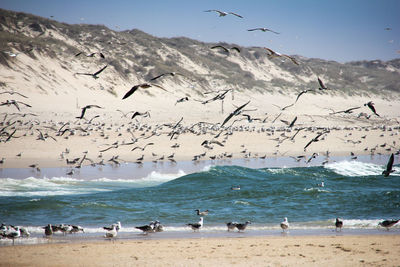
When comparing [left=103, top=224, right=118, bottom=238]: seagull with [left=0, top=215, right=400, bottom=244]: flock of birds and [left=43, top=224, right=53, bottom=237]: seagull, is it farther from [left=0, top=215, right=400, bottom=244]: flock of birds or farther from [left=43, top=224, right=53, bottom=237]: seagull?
[left=43, top=224, right=53, bottom=237]: seagull

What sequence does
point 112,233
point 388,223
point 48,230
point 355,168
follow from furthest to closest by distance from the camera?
1. point 355,168
2. point 388,223
3. point 48,230
4. point 112,233

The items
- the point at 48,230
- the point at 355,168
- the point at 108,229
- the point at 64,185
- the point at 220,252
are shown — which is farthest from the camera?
the point at 355,168

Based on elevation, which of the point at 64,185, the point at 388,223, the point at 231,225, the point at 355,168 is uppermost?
the point at 355,168

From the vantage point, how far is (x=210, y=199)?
61.0 ft

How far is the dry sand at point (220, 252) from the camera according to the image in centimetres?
876

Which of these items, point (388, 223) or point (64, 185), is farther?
point (64, 185)

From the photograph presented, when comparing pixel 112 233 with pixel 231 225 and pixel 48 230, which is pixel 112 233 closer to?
pixel 48 230

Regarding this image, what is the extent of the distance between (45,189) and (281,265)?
13.8 m

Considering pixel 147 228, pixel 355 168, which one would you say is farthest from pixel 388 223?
pixel 355 168

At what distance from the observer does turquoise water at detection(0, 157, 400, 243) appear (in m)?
14.6

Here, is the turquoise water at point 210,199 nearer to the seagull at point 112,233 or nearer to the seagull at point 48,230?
the seagull at point 48,230

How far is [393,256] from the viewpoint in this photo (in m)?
9.01

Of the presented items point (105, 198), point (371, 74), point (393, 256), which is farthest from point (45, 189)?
point (371, 74)

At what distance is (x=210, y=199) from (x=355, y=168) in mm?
12163
